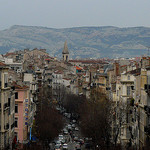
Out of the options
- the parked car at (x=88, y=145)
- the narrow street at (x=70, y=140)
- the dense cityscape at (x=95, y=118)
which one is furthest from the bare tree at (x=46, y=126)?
the parked car at (x=88, y=145)

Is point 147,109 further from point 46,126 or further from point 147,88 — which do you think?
point 46,126

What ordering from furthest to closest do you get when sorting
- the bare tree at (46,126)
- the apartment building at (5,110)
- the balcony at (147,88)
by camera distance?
the bare tree at (46,126), the apartment building at (5,110), the balcony at (147,88)

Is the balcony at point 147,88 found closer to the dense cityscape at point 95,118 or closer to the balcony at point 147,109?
the dense cityscape at point 95,118

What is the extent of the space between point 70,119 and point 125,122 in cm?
6078

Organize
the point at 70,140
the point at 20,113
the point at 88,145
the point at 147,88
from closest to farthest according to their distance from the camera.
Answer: the point at 147,88 → the point at 20,113 → the point at 88,145 → the point at 70,140

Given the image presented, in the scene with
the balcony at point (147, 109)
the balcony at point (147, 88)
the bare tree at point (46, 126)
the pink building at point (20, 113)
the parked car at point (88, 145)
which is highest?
the balcony at point (147, 88)

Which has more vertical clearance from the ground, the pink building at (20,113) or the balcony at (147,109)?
the balcony at (147,109)

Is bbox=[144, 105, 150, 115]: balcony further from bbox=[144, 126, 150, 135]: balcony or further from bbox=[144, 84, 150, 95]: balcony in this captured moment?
bbox=[144, 84, 150, 95]: balcony

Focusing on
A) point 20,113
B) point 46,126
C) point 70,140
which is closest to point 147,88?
point 20,113

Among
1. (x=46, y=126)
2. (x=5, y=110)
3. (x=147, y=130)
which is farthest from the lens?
(x=46, y=126)

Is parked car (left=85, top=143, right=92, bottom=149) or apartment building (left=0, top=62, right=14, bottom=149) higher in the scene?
apartment building (left=0, top=62, right=14, bottom=149)

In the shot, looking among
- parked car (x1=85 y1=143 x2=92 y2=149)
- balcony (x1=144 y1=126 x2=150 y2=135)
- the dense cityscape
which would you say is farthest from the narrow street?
balcony (x1=144 y1=126 x2=150 y2=135)

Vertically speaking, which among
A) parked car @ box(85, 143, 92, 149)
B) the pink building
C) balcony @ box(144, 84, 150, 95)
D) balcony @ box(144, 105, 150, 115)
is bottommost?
parked car @ box(85, 143, 92, 149)

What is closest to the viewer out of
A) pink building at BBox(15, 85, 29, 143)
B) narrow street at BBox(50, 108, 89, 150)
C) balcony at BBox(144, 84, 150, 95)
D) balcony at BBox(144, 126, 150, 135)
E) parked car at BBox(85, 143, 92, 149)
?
balcony at BBox(144, 126, 150, 135)
